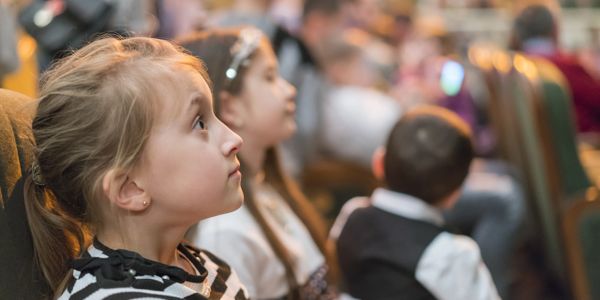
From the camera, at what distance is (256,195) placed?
6.12ft

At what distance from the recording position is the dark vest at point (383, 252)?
1837 millimetres

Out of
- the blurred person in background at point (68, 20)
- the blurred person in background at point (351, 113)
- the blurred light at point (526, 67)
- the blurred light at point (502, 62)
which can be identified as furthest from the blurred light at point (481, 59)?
the blurred person in background at point (68, 20)

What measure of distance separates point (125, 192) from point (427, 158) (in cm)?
96

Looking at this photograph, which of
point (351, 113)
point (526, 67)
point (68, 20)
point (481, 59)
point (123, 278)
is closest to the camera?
point (123, 278)

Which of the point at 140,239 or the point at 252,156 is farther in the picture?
the point at 252,156

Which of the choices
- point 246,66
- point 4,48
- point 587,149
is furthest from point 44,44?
point 587,149

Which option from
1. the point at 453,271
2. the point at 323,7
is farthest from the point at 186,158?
the point at 323,7

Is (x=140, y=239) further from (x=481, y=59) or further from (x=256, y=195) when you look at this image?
(x=481, y=59)

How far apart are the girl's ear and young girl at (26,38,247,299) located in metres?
0.60

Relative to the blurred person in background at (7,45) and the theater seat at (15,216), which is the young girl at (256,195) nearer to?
the theater seat at (15,216)

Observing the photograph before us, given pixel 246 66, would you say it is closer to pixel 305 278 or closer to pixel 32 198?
pixel 305 278

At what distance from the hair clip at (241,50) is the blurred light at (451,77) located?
2162 mm

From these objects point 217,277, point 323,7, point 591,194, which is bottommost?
point 591,194

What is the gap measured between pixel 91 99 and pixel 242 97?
2.36 ft
